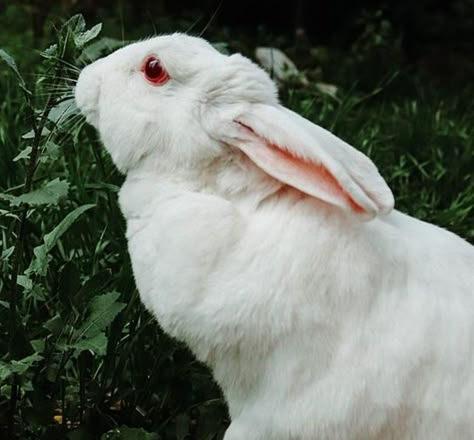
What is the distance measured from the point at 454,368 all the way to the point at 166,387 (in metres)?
0.93

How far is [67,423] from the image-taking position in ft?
8.91

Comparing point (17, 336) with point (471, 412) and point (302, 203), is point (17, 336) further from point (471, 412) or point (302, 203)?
point (471, 412)

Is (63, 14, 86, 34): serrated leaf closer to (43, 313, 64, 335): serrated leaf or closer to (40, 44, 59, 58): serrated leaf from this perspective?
(40, 44, 59, 58): serrated leaf

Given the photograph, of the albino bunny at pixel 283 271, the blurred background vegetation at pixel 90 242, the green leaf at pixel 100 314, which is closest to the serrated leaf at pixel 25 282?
the blurred background vegetation at pixel 90 242

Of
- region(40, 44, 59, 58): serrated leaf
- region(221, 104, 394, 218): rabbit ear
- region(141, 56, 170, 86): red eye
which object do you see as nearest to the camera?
region(221, 104, 394, 218): rabbit ear

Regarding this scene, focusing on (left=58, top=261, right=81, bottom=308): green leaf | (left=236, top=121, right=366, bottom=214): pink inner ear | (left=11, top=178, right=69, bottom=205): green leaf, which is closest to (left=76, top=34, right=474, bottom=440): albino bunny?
(left=236, top=121, right=366, bottom=214): pink inner ear

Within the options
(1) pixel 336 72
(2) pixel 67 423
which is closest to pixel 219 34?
(1) pixel 336 72

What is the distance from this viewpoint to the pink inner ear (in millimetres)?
2053

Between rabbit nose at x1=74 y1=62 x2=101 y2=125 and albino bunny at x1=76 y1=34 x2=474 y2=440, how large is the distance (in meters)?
0.10

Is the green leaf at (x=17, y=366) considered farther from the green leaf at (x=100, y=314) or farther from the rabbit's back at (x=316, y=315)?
the rabbit's back at (x=316, y=315)

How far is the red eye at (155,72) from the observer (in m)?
2.26

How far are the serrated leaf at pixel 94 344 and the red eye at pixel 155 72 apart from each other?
0.61m

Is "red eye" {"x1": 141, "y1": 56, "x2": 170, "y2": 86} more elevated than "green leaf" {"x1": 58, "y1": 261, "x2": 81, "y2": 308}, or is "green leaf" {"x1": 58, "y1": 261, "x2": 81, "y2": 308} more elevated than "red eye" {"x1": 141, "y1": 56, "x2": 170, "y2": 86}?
"red eye" {"x1": 141, "y1": 56, "x2": 170, "y2": 86}

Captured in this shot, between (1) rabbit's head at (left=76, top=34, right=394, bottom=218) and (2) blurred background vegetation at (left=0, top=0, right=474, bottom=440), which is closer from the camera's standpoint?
(1) rabbit's head at (left=76, top=34, right=394, bottom=218)
